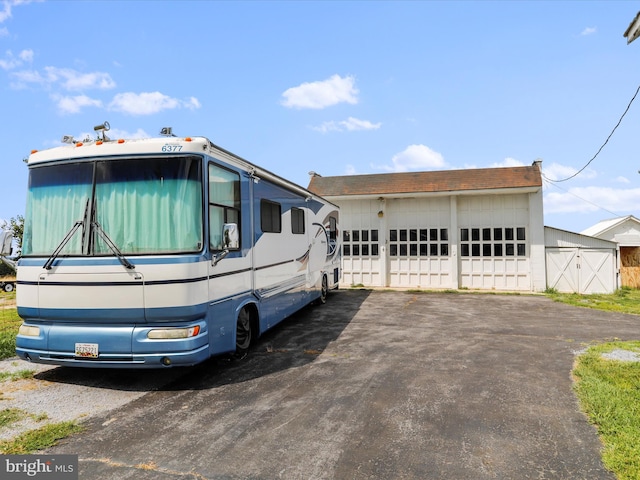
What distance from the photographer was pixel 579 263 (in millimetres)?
15570

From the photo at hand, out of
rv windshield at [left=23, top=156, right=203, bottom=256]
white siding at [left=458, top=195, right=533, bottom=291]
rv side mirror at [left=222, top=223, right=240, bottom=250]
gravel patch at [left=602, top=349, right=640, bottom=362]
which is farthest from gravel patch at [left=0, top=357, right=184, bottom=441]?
white siding at [left=458, top=195, right=533, bottom=291]

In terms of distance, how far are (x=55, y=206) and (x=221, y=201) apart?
85.4 inches

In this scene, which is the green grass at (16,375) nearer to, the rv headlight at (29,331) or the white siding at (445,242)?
the rv headlight at (29,331)

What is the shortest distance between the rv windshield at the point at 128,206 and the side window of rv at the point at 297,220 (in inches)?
151

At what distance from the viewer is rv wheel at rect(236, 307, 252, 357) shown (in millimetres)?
6449

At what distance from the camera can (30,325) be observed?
5.36 meters

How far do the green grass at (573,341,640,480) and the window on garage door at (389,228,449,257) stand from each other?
9.80 metres

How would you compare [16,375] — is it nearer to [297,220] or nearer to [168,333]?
[168,333]

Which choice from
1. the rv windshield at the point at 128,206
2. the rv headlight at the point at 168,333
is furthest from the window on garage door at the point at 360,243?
the rv headlight at the point at 168,333

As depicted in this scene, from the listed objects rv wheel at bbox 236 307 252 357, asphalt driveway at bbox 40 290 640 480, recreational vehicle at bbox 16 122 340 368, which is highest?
recreational vehicle at bbox 16 122 340 368

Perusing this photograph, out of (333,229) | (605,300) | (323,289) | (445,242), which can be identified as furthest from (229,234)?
(605,300)

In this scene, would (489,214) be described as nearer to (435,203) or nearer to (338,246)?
(435,203)

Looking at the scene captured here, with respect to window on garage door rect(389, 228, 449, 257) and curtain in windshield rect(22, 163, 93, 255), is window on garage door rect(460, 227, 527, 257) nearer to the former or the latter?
window on garage door rect(389, 228, 449, 257)

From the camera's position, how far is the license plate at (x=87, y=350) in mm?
5013
